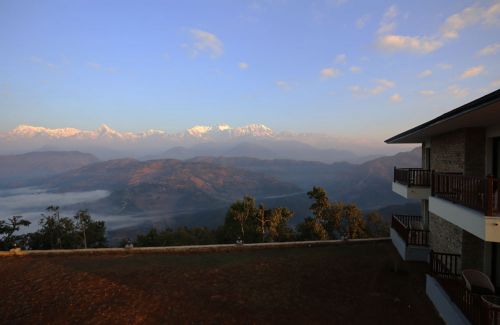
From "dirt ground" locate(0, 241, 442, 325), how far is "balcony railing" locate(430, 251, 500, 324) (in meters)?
0.81

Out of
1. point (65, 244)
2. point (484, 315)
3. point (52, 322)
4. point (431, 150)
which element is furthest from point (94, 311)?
point (65, 244)

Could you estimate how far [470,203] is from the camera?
7.68 meters

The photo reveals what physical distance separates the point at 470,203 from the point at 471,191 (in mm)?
289

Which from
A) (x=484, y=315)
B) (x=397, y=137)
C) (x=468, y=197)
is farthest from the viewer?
(x=397, y=137)

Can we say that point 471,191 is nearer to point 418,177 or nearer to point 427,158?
point 418,177

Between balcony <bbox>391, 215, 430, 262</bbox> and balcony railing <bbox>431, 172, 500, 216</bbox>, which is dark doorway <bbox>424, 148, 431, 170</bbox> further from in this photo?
balcony railing <bbox>431, 172, 500, 216</bbox>

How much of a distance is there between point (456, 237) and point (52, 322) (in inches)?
497

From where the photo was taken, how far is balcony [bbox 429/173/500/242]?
6.74 metres

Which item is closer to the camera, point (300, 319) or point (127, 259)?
point (300, 319)

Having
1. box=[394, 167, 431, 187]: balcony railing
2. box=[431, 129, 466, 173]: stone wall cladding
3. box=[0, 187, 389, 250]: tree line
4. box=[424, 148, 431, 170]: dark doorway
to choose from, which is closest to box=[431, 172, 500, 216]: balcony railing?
box=[431, 129, 466, 173]: stone wall cladding

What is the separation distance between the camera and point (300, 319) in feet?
28.4

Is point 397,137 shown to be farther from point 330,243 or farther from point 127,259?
point 127,259

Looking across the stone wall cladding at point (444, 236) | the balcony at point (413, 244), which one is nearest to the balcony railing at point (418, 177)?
the stone wall cladding at point (444, 236)

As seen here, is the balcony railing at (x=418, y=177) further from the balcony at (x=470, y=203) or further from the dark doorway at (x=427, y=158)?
the balcony at (x=470, y=203)
